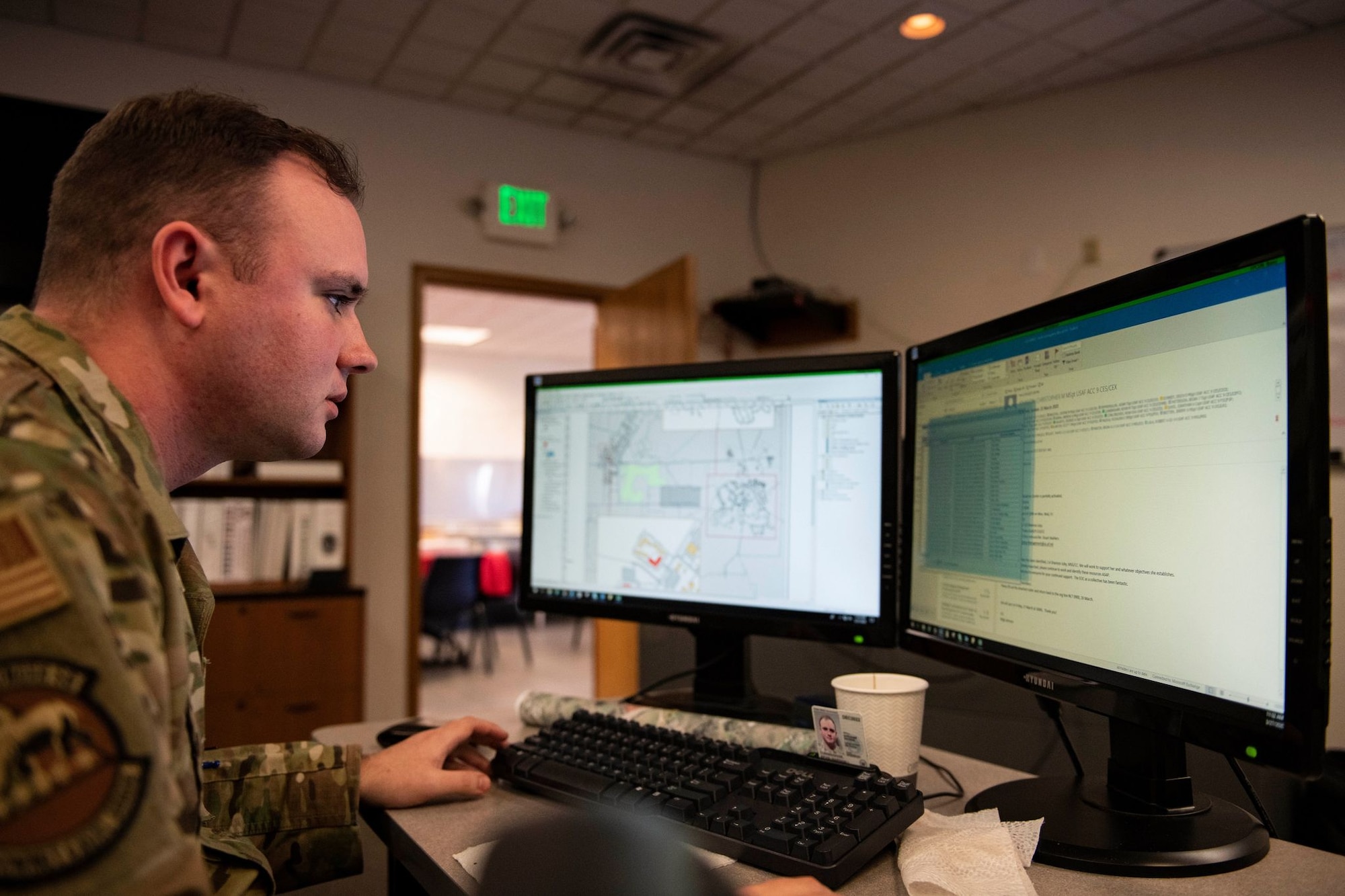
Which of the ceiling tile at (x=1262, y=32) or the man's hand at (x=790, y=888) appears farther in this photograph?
the ceiling tile at (x=1262, y=32)

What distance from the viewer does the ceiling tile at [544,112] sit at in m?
3.95

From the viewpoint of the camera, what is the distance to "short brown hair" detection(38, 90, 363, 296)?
0.70 m

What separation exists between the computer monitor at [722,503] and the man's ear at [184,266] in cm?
66

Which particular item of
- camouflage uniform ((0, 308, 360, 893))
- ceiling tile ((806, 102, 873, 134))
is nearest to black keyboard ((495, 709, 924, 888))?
camouflage uniform ((0, 308, 360, 893))

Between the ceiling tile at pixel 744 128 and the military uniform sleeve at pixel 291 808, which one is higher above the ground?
the ceiling tile at pixel 744 128

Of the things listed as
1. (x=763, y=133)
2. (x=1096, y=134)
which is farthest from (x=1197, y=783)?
(x=763, y=133)

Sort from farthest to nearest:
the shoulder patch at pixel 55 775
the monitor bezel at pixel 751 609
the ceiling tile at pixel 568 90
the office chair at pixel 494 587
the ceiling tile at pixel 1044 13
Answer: the office chair at pixel 494 587 → the ceiling tile at pixel 568 90 → the ceiling tile at pixel 1044 13 → the monitor bezel at pixel 751 609 → the shoulder patch at pixel 55 775

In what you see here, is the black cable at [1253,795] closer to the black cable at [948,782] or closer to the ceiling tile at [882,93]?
the black cable at [948,782]

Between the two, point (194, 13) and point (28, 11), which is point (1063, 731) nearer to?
point (194, 13)

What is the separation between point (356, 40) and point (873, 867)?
351 cm

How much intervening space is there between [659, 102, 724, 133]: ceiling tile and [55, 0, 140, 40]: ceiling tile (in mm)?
2124

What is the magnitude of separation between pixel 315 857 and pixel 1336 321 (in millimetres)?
3436

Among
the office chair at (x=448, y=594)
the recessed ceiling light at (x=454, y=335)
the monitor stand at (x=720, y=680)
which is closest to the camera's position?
the monitor stand at (x=720, y=680)

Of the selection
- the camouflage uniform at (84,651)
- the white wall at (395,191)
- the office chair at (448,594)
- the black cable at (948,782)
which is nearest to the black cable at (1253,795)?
the black cable at (948,782)
